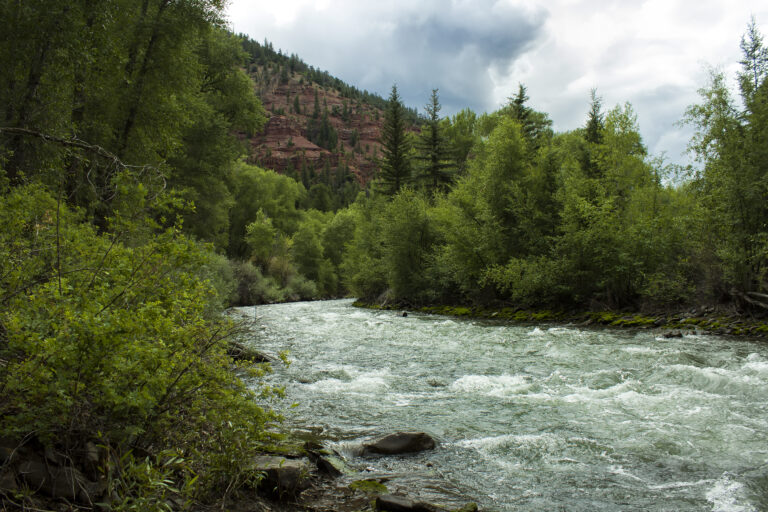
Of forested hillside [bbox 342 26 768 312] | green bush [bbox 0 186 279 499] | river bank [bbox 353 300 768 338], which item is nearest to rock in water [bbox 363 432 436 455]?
green bush [bbox 0 186 279 499]

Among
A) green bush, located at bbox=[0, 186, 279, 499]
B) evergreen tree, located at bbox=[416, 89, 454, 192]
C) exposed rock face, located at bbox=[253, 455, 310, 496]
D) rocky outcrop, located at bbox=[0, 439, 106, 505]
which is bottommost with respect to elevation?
exposed rock face, located at bbox=[253, 455, 310, 496]

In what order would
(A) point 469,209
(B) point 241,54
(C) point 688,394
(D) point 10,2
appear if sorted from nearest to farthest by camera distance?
(D) point 10,2 < (C) point 688,394 < (B) point 241,54 < (A) point 469,209

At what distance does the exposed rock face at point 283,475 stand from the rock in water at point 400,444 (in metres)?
1.51

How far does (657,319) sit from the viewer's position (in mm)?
18828

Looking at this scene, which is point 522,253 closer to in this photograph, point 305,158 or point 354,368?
point 354,368

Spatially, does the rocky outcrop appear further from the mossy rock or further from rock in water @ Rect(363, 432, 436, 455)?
rock in water @ Rect(363, 432, 436, 455)

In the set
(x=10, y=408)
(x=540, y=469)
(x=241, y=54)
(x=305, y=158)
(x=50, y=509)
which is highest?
(x=305, y=158)

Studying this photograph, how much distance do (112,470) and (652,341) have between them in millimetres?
15966

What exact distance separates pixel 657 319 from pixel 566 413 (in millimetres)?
13466

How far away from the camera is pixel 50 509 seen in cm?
314

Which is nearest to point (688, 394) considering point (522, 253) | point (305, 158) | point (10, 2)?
point (10, 2)

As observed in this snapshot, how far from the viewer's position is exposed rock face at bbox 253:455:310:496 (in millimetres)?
4820

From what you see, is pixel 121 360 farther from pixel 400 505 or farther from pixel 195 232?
pixel 195 232

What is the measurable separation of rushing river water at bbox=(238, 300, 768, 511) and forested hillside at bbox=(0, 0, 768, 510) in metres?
2.33
